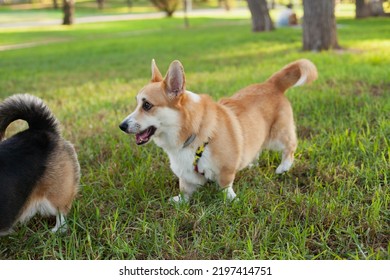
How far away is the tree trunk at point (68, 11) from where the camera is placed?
2657 cm

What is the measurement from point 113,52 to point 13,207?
38.8 feet

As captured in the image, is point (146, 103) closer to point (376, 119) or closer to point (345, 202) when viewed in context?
point (345, 202)

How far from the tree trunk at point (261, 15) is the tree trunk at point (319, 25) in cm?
683

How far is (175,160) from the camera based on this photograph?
122 inches

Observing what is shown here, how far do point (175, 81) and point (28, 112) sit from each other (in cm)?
103

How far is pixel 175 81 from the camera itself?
9.49 feet

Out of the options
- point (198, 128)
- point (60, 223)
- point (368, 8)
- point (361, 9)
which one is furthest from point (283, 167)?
point (368, 8)

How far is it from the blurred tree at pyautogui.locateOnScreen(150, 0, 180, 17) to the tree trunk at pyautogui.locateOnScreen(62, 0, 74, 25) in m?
9.94

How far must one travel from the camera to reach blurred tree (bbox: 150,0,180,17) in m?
35.7

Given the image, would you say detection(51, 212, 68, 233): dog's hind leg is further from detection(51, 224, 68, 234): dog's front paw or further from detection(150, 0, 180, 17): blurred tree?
detection(150, 0, 180, 17): blurred tree

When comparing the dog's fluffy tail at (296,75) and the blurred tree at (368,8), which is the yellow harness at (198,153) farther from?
the blurred tree at (368,8)

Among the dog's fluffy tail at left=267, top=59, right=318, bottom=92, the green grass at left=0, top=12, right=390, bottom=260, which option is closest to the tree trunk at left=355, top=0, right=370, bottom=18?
the green grass at left=0, top=12, right=390, bottom=260

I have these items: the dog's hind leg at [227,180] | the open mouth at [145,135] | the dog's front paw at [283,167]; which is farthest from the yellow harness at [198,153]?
the dog's front paw at [283,167]

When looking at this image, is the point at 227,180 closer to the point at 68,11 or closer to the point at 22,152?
the point at 22,152
